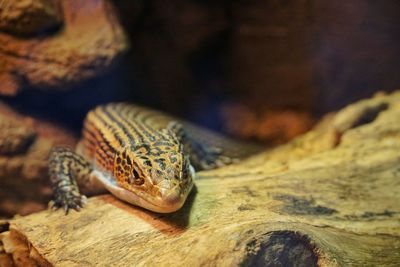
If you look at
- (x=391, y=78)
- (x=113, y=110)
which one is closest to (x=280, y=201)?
(x=113, y=110)

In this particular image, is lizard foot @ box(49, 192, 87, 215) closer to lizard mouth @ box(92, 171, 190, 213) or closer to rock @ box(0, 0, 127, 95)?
lizard mouth @ box(92, 171, 190, 213)

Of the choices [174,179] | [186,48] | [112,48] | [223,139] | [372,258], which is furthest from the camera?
[186,48]

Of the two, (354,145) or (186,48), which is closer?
(354,145)

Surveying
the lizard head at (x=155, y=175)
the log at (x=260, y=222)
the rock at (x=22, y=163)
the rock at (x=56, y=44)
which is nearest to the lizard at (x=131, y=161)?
the lizard head at (x=155, y=175)

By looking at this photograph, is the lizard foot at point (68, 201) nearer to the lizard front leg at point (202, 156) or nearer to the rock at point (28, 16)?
the lizard front leg at point (202, 156)

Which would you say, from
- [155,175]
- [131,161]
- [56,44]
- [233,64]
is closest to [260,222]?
[155,175]

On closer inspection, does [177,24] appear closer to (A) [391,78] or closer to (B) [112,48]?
(B) [112,48]
